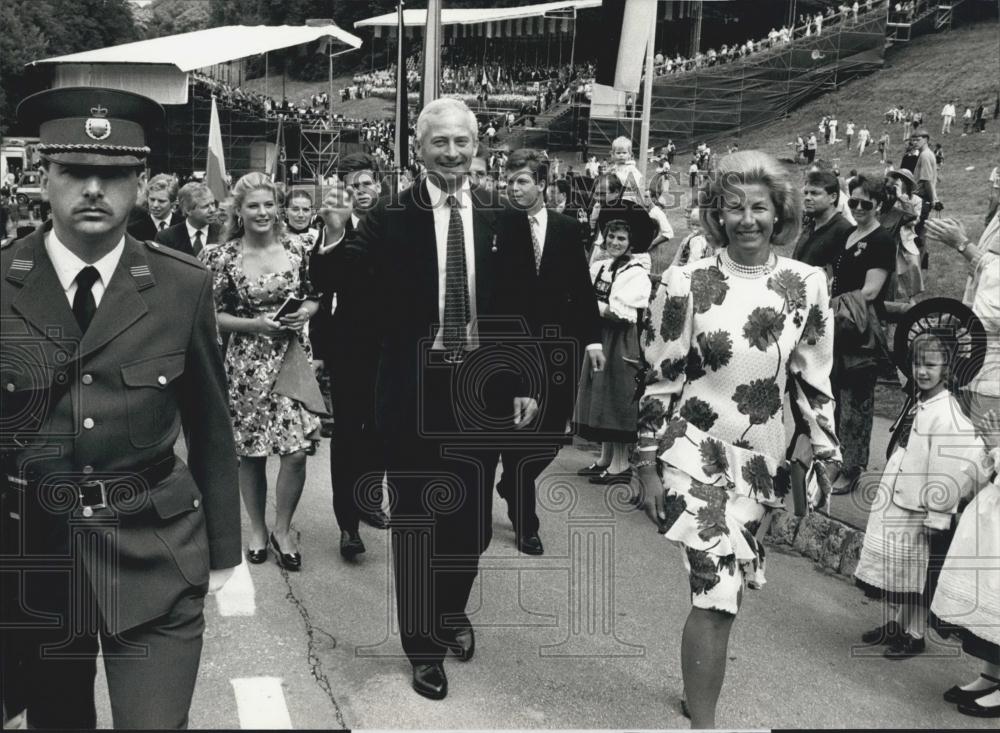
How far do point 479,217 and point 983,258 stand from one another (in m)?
2.26

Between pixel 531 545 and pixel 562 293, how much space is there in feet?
4.78

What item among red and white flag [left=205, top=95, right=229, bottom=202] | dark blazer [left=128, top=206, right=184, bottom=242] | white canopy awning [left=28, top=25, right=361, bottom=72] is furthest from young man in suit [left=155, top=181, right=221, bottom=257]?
white canopy awning [left=28, top=25, right=361, bottom=72]

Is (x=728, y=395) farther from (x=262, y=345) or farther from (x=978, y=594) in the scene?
(x=262, y=345)

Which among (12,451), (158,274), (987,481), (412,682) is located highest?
(158,274)

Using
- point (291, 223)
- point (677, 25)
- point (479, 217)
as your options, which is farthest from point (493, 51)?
point (479, 217)

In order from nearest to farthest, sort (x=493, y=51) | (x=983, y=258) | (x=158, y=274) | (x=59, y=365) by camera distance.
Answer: (x=59, y=365) < (x=158, y=274) < (x=983, y=258) < (x=493, y=51)

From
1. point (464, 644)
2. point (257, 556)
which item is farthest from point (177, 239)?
point (464, 644)

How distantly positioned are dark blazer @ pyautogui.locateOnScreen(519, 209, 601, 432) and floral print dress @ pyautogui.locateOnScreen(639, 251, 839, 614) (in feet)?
3.33

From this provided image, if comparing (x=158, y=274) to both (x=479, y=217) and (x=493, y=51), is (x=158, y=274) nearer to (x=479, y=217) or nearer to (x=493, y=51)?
(x=479, y=217)

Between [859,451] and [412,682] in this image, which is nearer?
[412,682]

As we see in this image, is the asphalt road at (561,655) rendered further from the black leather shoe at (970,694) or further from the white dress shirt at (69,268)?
the white dress shirt at (69,268)

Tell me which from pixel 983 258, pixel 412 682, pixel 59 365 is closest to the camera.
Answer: pixel 59 365

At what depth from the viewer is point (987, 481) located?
4457 mm

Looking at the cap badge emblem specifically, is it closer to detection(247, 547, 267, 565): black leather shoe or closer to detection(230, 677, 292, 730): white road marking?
detection(230, 677, 292, 730): white road marking
